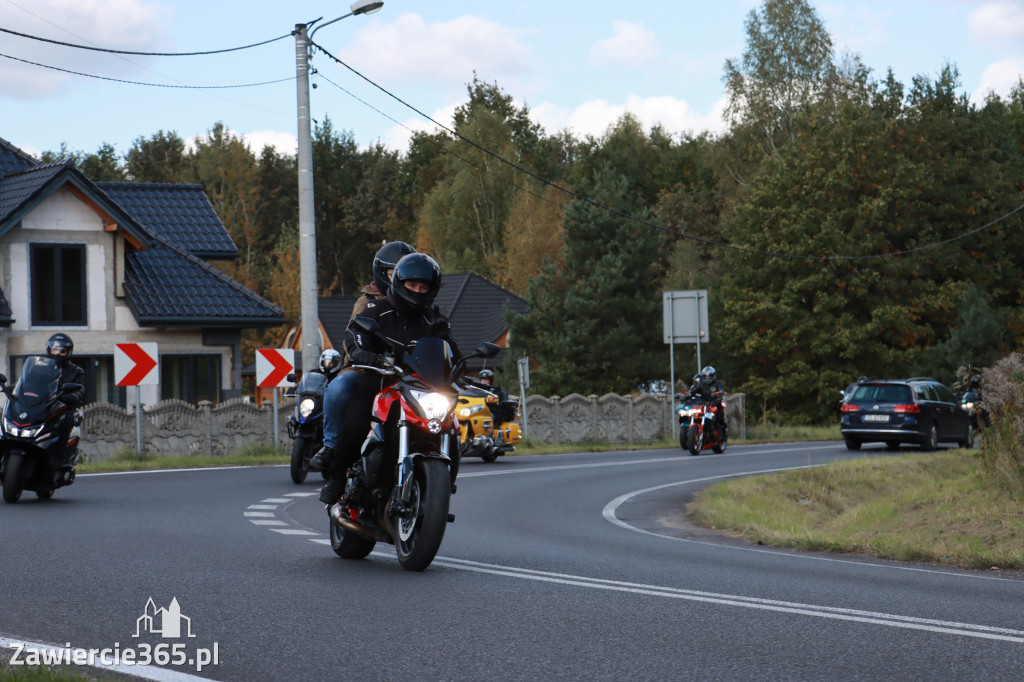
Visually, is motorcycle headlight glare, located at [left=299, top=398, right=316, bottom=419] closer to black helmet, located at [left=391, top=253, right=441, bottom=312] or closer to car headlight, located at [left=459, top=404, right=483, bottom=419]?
car headlight, located at [left=459, top=404, right=483, bottom=419]

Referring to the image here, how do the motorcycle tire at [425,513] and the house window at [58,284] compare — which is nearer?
the motorcycle tire at [425,513]

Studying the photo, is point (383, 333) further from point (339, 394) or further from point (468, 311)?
point (468, 311)

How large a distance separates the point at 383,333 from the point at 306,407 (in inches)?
370

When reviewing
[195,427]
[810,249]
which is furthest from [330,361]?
[810,249]

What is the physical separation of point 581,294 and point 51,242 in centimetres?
2947

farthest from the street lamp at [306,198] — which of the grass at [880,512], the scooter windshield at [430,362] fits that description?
the scooter windshield at [430,362]

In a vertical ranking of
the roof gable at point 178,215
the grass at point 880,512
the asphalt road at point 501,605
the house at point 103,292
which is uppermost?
the roof gable at point 178,215

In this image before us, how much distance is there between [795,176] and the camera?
5484cm

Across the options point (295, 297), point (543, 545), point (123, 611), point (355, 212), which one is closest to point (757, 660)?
point (123, 611)

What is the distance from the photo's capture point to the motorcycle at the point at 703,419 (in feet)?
93.2

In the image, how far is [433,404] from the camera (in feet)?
26.4

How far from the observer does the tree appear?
56125 millimetres

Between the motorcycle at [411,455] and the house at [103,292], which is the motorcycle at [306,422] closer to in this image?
the motorcycle at [411,455]

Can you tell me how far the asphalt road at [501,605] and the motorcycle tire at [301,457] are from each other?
515 cm
